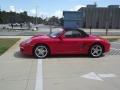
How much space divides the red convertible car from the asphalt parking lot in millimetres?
320

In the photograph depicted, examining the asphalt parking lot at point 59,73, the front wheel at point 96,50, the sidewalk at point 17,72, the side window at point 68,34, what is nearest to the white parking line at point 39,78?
the asphalt parking lot at point 59,73

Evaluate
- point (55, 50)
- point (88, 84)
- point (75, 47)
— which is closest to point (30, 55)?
point (55, 50)

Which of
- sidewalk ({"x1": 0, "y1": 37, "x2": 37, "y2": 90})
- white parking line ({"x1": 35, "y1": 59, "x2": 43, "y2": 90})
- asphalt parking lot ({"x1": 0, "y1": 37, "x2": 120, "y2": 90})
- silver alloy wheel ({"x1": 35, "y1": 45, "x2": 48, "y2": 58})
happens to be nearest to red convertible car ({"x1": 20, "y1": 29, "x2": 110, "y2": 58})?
silver alloy wheel ({"x1": 35, "y1": 45, "x2": 48, "y2": 58})

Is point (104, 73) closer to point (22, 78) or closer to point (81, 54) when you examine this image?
point (22, 78)

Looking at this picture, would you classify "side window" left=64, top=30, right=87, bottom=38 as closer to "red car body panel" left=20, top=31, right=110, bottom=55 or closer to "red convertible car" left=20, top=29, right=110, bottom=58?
"red convertible car" left=20, top=29, right=110, bottom=58

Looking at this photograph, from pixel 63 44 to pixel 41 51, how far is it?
38.2 inches

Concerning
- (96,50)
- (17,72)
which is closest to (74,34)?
(96,50)

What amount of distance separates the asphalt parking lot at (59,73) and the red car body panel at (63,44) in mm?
336

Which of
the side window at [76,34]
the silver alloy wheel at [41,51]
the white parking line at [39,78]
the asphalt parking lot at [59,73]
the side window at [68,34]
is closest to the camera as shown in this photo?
the white parking line at [39,78]

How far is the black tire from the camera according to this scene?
11.1m

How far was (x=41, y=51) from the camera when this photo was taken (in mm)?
11141

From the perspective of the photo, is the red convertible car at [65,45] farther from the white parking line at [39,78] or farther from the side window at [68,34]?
the white parking line at [39,78]

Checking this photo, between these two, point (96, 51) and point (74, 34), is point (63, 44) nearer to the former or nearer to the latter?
point (74, 34)

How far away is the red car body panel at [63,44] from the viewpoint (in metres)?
11.2
